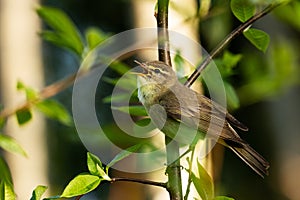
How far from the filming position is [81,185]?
93 centimetres

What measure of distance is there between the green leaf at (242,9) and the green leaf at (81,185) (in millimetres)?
315

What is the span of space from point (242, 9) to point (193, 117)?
206mm

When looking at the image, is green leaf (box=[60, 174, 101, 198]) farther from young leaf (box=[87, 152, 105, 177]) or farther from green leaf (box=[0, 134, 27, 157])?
green leaf (box=[0, 134, 27, 157])

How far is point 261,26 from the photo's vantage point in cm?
297

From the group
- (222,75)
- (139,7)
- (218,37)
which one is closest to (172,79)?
(222,75)

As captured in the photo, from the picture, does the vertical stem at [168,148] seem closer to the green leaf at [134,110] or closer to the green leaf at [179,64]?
the green leaf at [134,110]

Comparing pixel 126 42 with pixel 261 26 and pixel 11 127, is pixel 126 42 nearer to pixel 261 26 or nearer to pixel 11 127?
pixel 11 127

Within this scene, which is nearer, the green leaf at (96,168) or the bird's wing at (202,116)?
the green leaf at (96,168)

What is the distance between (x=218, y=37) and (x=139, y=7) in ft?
1.17

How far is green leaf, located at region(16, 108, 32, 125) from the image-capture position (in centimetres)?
144

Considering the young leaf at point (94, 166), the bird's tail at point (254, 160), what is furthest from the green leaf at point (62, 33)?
the young leaf at point (94, 166)

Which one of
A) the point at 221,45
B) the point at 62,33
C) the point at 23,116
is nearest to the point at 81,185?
the point at 221,45

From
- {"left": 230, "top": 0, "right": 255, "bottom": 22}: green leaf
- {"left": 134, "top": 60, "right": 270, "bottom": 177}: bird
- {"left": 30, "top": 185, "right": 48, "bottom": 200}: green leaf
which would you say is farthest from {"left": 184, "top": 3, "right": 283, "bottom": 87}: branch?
{"left": 30, "top": 185, "right": 48, "bottom": 200}: green leaf

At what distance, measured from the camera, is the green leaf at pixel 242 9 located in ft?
3.47
